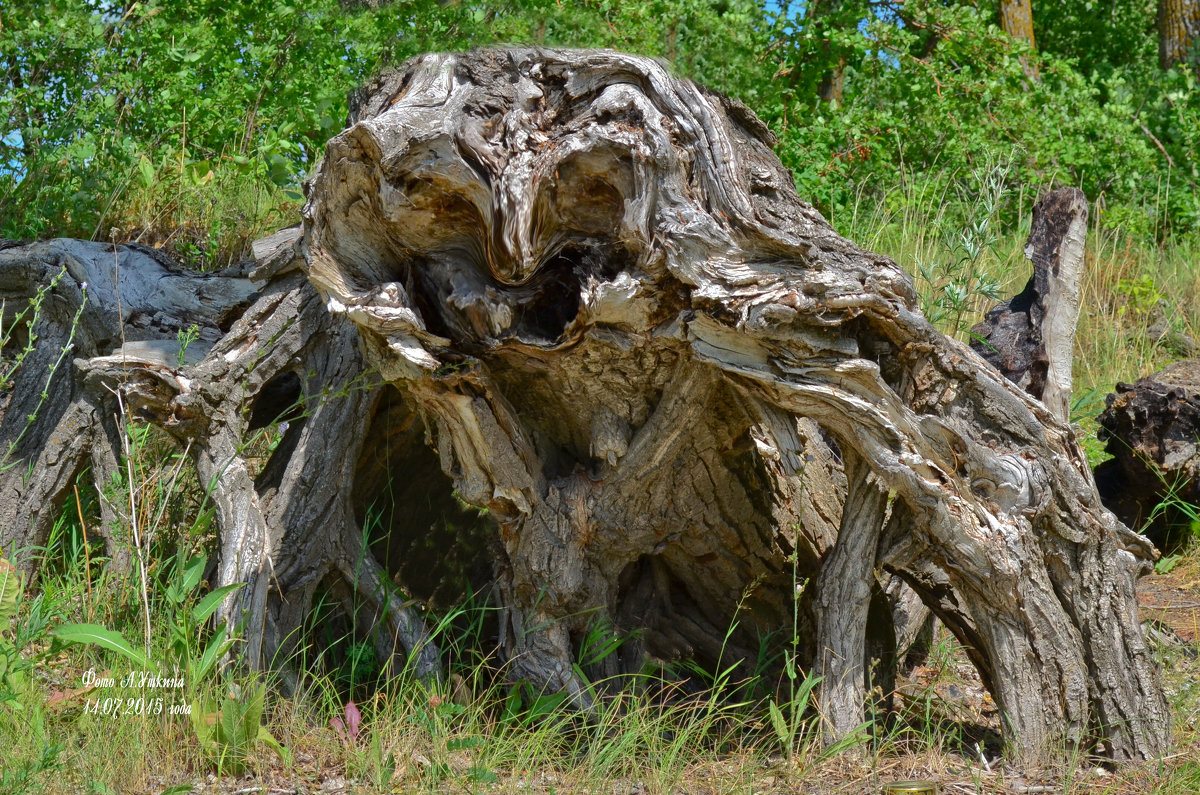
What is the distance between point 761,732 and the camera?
359 cm

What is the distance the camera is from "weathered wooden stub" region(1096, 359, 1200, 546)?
15.5ft

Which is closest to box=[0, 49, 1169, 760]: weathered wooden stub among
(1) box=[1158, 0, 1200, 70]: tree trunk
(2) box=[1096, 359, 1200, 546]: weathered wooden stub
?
(2) box=[1096, 359, 1200, 546]: weathered wooden stub

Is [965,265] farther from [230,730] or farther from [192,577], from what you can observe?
[230,730]

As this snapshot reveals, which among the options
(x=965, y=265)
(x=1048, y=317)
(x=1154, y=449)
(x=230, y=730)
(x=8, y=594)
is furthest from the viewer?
(x=965, y=265)

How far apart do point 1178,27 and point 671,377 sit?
31.9 feet

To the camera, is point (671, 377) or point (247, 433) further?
point (247, 433)

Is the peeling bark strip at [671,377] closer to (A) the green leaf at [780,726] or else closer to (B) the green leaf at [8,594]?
(A) the green leaf at [780,726]

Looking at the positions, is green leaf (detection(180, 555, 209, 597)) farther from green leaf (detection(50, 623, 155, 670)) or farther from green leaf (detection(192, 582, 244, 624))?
green leaf (detection(50, 623, 155, 670))

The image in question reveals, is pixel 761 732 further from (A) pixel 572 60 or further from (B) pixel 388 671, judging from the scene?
(A) pixel 572 60

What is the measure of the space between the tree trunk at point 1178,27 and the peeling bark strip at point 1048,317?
753 cm

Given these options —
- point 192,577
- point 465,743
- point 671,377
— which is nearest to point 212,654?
point 192,577

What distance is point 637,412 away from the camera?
135 inches

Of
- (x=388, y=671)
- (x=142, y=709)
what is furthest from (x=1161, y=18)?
(x=142, y=709)

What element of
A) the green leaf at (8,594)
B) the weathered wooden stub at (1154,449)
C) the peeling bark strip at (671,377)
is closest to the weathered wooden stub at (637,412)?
the peeling bark strip at (671,377)
